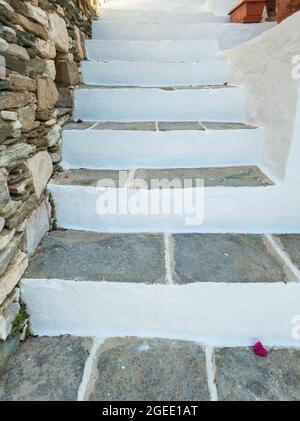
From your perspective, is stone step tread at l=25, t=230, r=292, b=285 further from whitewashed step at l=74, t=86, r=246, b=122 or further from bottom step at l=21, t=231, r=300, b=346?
whitewashed step at l=74, t=86, r=246, b=122

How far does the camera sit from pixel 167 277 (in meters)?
1.20

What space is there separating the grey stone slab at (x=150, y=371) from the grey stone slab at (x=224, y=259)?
0.91 ft

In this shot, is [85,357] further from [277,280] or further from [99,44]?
[99,44]

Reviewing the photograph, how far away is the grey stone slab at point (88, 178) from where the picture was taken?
1.56 meters

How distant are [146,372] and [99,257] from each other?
51cm

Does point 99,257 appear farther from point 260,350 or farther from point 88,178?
point 260,350

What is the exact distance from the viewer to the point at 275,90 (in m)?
1.60

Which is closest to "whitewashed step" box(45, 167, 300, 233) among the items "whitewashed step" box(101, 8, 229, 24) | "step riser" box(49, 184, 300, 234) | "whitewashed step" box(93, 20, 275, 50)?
"step riser" box(49, 184, 300, 234)

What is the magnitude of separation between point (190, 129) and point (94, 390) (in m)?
1.45

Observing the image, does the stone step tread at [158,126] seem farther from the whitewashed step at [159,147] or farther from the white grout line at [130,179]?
the white grout line at [130,179]

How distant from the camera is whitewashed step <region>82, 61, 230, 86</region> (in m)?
2.46

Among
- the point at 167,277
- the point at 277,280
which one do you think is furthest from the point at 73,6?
the point at 277,280

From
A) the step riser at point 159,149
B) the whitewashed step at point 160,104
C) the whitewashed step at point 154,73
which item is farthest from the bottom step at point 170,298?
the whitewashed step at point 154,73

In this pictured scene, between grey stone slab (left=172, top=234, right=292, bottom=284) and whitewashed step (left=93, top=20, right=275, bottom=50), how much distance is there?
240cm
